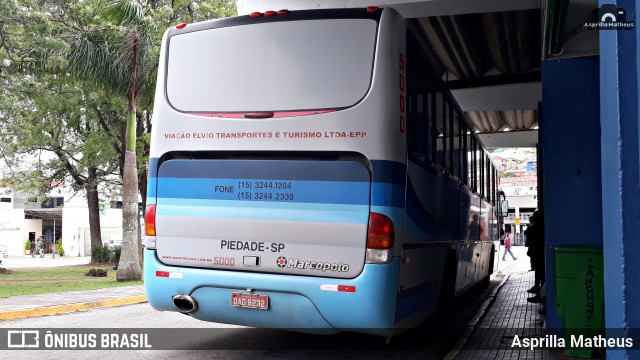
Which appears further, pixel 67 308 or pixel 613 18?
pixel 67 308

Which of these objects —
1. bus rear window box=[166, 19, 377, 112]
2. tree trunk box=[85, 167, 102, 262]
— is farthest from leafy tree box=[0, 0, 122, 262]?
bus rear window box=[166, 19, 377, 112]

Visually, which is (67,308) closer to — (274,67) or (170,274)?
(170,274)

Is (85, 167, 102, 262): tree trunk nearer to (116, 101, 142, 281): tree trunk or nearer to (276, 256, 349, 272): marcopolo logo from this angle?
(116, 101, 142, 281): tree trunk

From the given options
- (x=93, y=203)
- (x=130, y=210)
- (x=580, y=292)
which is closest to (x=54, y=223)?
(x=93, y=203)

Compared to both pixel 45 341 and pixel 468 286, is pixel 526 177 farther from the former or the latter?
pixel 45 341

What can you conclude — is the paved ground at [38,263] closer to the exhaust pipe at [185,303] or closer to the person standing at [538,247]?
the person standing at [538,247]

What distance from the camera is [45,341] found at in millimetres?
8492

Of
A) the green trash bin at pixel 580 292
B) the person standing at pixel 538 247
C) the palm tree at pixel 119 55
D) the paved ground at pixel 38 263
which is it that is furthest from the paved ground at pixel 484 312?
the paved ground at pixel 38 263

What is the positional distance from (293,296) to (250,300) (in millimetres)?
449

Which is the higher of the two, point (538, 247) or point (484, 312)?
point (538, 247)

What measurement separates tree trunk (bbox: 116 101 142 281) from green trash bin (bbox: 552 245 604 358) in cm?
1400

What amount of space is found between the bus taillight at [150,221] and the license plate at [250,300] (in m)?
1.20

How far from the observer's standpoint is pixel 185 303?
21.5 ft

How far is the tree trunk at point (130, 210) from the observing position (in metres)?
18.6
